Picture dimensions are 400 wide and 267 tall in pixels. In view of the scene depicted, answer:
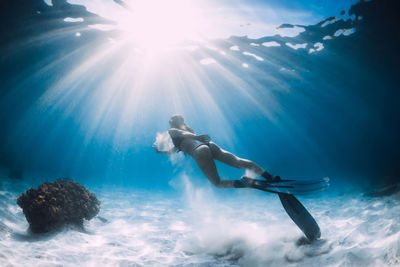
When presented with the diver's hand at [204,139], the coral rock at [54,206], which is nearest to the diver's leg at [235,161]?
the diver's hand at [204,139]

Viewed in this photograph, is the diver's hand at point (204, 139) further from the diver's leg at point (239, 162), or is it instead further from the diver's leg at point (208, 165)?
the diver's leg at point (208, 165)

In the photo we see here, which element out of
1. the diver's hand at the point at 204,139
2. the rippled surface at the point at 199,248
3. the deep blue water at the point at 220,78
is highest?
the deep blue water at the point at 220,78

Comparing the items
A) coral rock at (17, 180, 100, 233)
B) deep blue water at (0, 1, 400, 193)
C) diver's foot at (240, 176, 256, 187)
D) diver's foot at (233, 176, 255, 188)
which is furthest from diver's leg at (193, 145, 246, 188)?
deep blue water at (0, 1, 400, 193)

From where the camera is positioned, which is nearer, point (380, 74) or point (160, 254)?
point (160, 254)

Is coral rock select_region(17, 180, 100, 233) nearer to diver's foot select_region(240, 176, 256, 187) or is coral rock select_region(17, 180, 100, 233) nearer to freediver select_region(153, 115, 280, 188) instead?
freediver select_region(153, 115, 280, 188)

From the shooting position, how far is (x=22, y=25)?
1346 cm

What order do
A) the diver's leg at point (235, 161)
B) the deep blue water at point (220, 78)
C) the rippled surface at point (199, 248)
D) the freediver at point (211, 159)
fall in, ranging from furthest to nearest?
the deep blue water at point (220, 78)
the diver's leg at point (235, 161)
the freediver at point (211, 159)
the rippled surface at point (199, 248)

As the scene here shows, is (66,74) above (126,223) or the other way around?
above

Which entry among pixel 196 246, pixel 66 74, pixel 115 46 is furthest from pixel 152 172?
pixel 196 246

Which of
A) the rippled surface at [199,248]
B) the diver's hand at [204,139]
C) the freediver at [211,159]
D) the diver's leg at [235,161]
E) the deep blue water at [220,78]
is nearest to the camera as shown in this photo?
the rippled surface at [199,248]

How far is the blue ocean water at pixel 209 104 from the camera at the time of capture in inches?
Answer: 163

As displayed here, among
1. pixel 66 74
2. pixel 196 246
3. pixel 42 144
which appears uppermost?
pixel 42 144

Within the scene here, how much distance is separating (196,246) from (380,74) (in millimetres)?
28473

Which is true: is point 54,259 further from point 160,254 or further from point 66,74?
point 66,74
